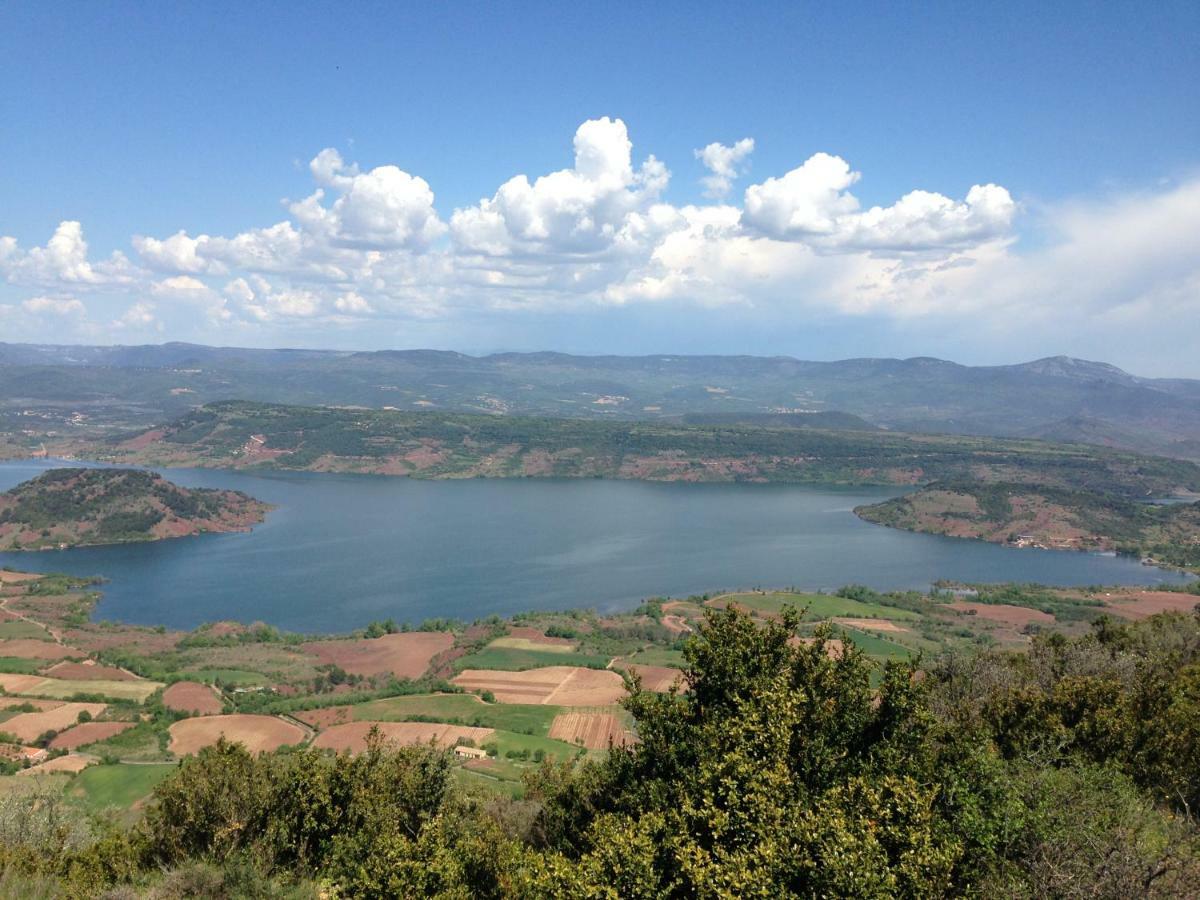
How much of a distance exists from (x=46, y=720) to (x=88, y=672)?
31.6 feet

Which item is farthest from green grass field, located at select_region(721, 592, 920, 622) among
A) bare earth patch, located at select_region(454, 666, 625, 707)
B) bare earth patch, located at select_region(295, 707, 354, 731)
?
bare earth patch, located at select_region(295, 707, 354, 731)

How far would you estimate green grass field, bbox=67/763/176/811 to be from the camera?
32.2 metres

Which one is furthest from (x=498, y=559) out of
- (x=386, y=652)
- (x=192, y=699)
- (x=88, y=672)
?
(x=192, y=699)

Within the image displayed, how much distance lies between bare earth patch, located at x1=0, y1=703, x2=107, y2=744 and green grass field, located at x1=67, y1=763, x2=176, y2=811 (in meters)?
7.07

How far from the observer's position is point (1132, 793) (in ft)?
46.8

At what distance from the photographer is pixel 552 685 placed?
5197 centimetres

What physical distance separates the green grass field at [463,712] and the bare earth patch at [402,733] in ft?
3.29

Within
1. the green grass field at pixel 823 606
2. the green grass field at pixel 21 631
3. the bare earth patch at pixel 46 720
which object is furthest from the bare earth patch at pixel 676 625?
the green grass field at pixel 21 631

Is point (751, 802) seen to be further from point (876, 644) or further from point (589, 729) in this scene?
point (876, 644)

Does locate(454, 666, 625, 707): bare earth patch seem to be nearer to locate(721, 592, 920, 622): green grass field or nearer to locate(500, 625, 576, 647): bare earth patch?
locate(500, 625, 576, 647): bare earth patch

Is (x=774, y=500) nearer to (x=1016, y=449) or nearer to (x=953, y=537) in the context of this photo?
(x=953, y=537)

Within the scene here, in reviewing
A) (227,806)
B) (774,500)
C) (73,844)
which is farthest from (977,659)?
(774,500)

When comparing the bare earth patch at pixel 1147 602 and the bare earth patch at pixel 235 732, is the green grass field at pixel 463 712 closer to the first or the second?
the bare earth patch at pixel 235 732

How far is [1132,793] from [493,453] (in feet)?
525
